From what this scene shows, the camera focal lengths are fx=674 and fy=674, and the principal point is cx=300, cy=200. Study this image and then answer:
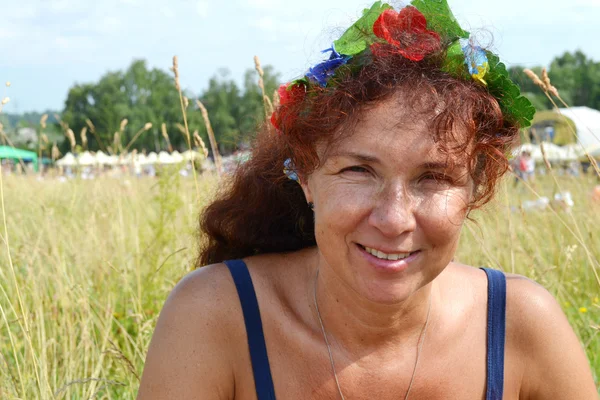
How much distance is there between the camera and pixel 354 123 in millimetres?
1518

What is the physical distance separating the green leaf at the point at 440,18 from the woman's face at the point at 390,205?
0.26 m

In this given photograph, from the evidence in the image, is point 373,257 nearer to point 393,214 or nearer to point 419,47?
point 393,214

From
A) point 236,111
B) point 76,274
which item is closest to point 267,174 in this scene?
point 76,274

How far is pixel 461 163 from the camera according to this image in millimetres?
1551

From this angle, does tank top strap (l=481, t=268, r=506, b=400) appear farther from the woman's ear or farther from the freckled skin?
the woman's ear

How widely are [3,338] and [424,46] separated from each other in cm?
200

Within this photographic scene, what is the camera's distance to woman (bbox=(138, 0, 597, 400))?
1.51 meters

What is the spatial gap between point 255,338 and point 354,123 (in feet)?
1.99

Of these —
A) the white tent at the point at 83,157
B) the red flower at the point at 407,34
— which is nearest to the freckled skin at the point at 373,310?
the red flower at the point at 407,34

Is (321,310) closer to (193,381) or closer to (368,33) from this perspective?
(193,381)

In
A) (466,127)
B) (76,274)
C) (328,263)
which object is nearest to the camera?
(466,127)

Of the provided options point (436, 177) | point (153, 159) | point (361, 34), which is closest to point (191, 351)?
point (436, 177)

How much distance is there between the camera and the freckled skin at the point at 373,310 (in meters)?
1.50

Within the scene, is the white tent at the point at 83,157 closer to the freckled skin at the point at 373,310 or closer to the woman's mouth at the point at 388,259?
the freckled skin at the point at 373,310
